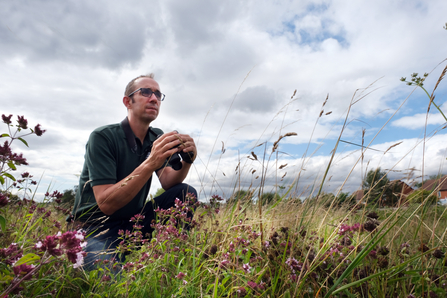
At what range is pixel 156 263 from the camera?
2.11 metres

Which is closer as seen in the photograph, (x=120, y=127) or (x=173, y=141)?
(x=173, y=141)

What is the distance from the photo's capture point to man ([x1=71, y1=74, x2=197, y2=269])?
3061 mm

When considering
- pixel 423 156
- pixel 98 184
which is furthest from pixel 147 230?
pixel 423 156

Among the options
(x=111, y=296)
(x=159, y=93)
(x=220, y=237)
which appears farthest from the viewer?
(x=159, y=93)

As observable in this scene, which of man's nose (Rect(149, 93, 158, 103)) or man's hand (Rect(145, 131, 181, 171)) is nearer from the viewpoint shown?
→ man's hand (Rect(145, 131, 181, 171))

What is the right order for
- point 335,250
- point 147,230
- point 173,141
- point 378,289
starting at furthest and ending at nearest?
point 147,230
point 173,141
point 335,250
point 378,289

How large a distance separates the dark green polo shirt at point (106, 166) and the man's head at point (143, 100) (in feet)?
1.07

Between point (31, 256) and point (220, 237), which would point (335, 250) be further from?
point (31, 256)

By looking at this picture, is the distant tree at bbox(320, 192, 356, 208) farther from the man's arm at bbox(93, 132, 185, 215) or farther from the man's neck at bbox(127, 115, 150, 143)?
the man's neck at bbox(127, 115, 150, 143)

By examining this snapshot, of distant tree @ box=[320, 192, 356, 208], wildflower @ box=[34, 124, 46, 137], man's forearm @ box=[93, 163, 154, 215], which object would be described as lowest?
distant tree @ box=[320, 192, 356, 208]

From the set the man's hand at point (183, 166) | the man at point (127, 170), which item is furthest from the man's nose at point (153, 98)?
the man's hand at point (183, 166)

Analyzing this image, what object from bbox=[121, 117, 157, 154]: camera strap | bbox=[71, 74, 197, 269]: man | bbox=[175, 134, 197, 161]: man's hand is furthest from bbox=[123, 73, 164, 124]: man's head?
bbox=[175, 134, 197, 161]: man's hand

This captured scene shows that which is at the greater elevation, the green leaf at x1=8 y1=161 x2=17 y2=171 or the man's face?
the man's face

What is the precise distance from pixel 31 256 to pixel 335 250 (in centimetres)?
194
